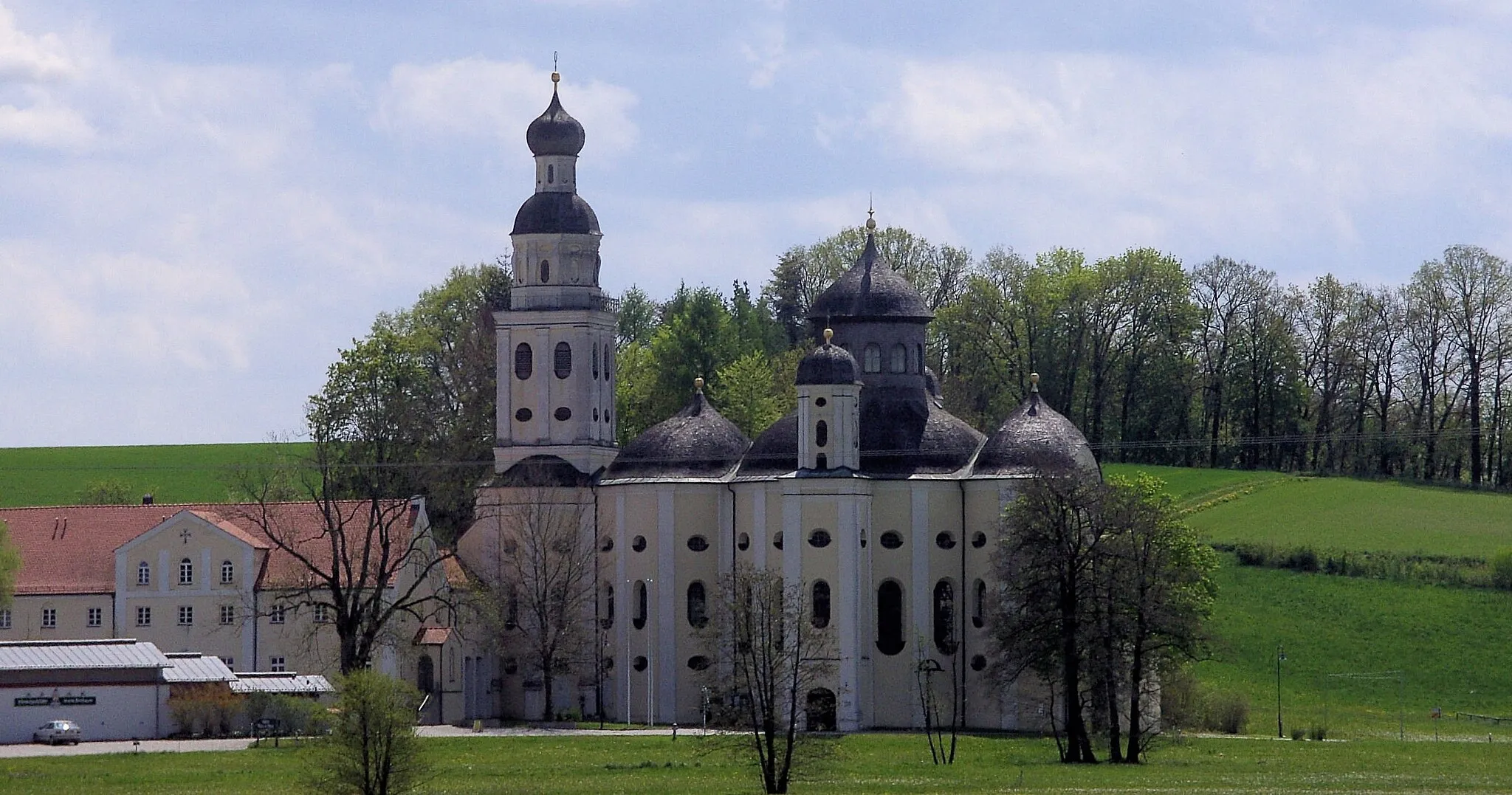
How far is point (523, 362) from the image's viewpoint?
81875 mm

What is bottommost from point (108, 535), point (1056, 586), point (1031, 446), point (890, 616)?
point (890, 616)

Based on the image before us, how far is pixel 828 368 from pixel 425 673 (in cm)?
1445

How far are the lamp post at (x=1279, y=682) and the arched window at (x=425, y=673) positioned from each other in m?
23.2

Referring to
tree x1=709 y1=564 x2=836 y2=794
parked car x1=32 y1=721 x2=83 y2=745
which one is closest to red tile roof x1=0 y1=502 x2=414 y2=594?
parked car x1=32 y1=721 x2=83 y2=745

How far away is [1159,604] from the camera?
6412cm

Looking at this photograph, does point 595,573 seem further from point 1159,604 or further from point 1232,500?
point 1232,500

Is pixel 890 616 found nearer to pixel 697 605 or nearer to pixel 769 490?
pixel 769 490

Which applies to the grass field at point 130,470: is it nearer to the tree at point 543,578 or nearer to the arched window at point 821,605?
the tree at point 543,578

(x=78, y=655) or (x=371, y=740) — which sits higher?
(x=78, y=655)

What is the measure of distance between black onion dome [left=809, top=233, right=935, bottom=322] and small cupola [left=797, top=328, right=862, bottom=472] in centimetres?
559

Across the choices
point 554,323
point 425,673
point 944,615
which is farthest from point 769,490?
point 425,673

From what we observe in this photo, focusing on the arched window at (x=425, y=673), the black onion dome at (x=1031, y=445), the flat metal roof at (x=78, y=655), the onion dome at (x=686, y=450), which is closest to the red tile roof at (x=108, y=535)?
the arched window at (x=425, y=673)

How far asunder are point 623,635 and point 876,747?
45.0ft

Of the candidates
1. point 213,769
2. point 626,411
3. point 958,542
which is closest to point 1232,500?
point 626,411
